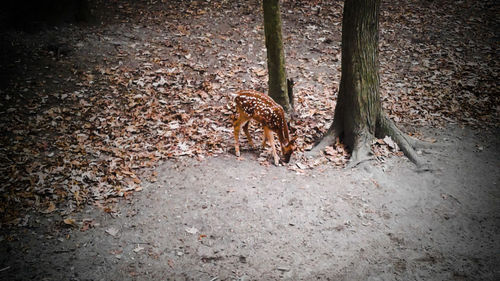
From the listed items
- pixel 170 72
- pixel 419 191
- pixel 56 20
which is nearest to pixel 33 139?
pixel 170 72

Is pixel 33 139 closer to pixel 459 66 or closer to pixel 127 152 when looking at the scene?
pixel 127 152

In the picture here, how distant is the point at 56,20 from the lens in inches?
394

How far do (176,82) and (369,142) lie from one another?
4803 millimetres

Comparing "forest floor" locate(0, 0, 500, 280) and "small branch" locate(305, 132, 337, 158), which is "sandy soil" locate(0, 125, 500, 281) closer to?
"forest floor" locate(0, 0, 500, 280)

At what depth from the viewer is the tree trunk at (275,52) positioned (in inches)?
268

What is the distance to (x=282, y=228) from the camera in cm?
488

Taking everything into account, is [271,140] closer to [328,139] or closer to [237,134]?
[237,134]

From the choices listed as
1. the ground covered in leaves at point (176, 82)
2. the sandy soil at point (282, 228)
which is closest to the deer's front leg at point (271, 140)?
the sandy soil at point (282, 228)

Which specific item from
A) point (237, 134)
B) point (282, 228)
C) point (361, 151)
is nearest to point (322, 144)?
point (361, 151)

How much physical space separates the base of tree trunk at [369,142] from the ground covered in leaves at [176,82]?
195mm

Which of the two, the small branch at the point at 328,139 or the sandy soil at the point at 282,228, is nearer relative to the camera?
the sandy soil at the point at 282,228

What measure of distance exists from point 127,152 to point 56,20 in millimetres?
6474

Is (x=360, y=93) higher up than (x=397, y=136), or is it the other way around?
(x=360, y=93)

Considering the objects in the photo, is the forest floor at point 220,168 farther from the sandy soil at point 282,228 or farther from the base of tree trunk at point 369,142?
the base of tree trunk at point 369,142
